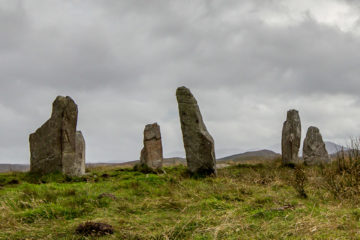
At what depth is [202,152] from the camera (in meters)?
14.0

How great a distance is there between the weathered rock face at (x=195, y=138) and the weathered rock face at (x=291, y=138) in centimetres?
772

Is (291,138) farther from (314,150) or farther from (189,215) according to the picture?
(189,215)

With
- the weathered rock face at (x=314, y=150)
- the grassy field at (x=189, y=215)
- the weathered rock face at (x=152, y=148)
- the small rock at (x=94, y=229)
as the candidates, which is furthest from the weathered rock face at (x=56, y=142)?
the weathered rock face at (x=314, y=150)

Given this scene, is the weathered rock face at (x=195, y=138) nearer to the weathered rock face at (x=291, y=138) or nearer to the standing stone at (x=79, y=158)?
the standing stone at (x=79, y=158)

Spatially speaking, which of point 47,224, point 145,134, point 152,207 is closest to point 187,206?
point 152,207

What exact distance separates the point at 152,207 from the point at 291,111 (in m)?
16.4

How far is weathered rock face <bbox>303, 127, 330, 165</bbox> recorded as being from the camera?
21.4 meters

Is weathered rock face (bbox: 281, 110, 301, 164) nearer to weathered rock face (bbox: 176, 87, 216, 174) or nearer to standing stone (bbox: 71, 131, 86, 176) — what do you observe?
weathered rock face (bbox: 176, 87, 216, 174)

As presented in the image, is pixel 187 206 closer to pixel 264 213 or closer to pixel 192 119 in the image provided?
pixel 264 213

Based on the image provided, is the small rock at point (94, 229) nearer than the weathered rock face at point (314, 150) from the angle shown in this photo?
Yes

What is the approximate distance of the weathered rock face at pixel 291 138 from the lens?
798 inches

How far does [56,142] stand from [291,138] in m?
12.7

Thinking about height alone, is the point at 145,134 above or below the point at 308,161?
above

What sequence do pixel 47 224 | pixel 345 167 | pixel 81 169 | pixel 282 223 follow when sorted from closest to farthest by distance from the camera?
pixel 282 223, pixel 47 224, pixel 345 167, pixel 81 169
